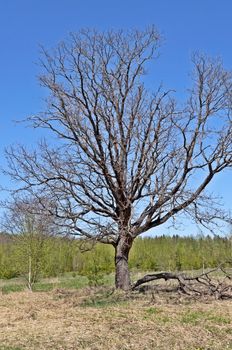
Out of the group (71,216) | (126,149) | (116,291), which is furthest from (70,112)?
(116,291)

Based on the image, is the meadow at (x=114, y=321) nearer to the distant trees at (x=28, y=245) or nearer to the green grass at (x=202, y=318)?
the green grass at (x=202, y=318)

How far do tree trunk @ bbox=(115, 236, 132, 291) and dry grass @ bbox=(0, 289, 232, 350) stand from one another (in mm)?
2886

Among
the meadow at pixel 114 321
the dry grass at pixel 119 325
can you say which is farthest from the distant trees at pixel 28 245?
the dry grass at pixel 119 325

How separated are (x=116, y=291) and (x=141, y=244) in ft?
127

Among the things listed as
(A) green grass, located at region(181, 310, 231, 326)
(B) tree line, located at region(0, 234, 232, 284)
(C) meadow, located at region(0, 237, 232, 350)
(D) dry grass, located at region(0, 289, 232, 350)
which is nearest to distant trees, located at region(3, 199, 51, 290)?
(C) meadow, located at region(0, 237, 232, 350)

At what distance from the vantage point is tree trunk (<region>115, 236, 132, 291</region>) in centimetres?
1578

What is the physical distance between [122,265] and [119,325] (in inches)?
278

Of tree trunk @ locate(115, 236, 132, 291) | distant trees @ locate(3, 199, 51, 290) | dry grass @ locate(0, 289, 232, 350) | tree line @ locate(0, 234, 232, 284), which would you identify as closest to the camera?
dry grass @ locate(0, 289, 232, 350)

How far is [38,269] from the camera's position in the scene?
22422mm

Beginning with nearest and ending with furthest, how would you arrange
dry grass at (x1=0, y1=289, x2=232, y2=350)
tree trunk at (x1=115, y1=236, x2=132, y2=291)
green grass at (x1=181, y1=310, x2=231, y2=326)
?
dry grass at (x1=0, y1=289, x2=232, y2=350) < green grass at (x1=181, y1=310, x2=231, y2=326) < tree trunk at (x1=115, y1=236, x2=132, y2=291)

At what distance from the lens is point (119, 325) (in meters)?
8.82

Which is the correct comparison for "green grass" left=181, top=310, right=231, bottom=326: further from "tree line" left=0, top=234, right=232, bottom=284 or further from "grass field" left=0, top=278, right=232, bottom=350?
"tree line" left=0, top=234, right=232, bottom=284

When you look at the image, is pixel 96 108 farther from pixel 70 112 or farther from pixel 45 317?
pixel 45 317

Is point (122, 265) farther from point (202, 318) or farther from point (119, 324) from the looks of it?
point (119, 324)
